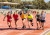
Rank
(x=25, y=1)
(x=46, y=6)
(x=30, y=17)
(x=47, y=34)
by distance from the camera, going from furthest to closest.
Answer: (x=25, y=1), (x=46, y=6), (x=30, y=17), (x=47, y=34)

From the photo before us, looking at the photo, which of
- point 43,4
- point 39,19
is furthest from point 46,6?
point 39,19

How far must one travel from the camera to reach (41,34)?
10070mm

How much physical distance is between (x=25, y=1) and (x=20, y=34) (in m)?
67.0

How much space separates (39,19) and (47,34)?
96.6 inches

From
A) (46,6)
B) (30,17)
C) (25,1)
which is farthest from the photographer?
(25,1)

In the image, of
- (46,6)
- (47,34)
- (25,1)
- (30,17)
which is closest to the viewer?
(47,34)

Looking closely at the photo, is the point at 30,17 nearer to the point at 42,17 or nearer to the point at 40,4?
the point at 42,17

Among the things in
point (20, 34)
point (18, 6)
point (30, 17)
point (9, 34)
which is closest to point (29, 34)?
point (20, 34)

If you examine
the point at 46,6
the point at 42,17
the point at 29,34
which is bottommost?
the point at 46,6

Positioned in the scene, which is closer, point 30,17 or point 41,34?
point 41,34

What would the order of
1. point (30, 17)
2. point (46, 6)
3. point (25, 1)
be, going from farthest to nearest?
point (25, 1) < point (46, 6) < point (30, 17)

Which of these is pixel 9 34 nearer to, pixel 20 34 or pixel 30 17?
pixel 20 34

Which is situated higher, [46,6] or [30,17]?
[30,17]

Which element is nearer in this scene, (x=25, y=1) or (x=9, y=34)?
(x=9, y=34)
